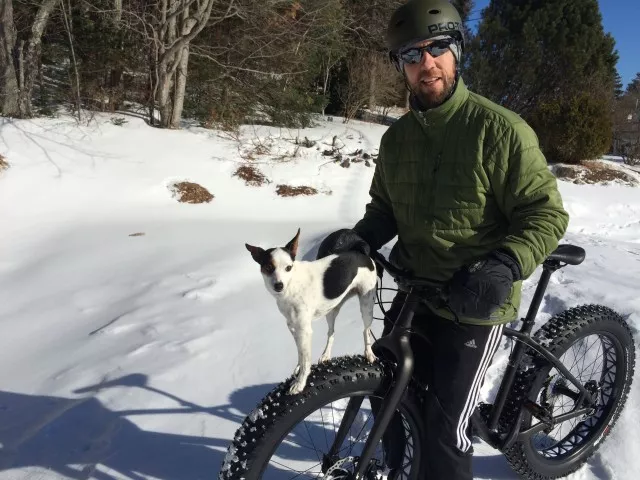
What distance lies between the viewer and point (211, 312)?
165 inches

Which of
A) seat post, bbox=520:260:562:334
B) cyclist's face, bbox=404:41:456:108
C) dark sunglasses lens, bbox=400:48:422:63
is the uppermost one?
dark sunglasses lens, bbox=400:48:422:63

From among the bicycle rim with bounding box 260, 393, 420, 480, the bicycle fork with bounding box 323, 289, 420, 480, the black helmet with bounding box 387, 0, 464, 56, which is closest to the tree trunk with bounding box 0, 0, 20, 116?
the bicycle rim with bounding box 260, 393, 420, 480

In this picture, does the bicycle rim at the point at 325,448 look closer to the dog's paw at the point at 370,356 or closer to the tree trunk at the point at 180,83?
the dog's paw at the point at 370,356

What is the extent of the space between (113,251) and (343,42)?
440 inches

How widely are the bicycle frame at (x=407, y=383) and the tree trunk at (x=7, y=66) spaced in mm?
10071

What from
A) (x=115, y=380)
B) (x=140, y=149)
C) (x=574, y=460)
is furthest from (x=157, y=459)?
(x=140, y=149)

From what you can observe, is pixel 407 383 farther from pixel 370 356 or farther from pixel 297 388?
pixel 297 388

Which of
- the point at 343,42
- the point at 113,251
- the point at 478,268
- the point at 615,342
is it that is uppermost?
the point at 343,42

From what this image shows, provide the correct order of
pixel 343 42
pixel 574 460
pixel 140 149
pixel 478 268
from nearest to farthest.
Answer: pixel 478 268
pixel 574 460
pixel 140 149
pixel 343 42

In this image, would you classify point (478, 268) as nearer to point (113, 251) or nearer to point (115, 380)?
point (115, 380)

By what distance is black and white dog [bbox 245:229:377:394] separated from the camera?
156 cm

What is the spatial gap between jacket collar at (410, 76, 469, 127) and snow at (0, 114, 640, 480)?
183 cm

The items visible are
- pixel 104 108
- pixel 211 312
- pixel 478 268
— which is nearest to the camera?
pixel 478 268

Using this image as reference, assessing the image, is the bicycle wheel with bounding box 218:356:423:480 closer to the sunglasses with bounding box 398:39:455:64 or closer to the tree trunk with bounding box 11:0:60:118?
the sunglasses with bounding box 398:39:455:64
